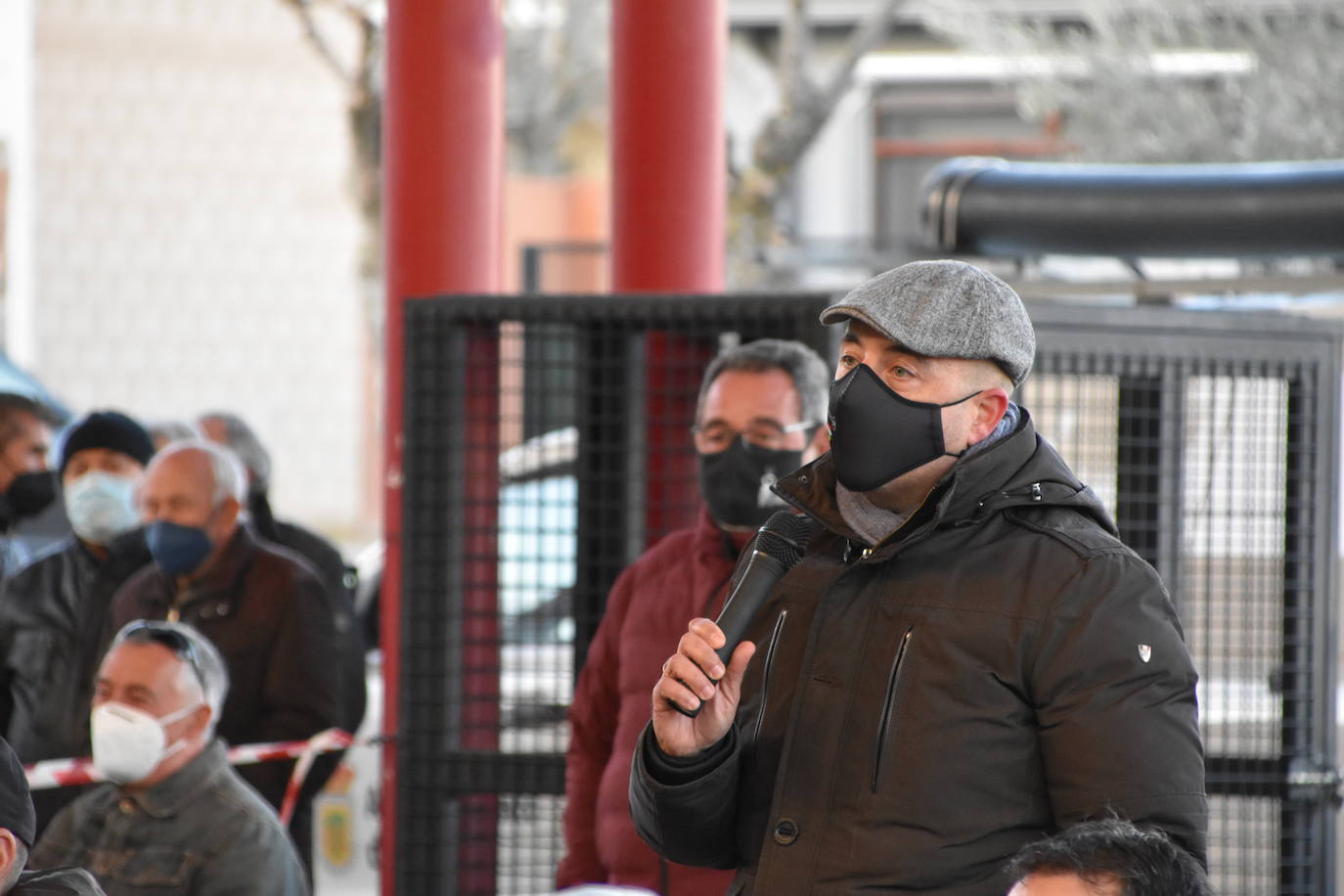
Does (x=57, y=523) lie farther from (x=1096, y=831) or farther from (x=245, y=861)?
(x=1096, y=831)

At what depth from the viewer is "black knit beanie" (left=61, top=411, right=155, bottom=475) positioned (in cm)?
547

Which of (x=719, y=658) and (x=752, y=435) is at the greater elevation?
(x=752, y=435)

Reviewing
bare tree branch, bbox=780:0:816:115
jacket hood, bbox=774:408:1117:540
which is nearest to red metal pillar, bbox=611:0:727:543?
jacket hood, bbox=774:408:1117:540

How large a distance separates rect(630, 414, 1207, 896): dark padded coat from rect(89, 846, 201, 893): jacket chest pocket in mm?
1803

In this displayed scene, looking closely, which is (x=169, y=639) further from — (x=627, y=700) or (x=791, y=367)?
(x=791, y=367)

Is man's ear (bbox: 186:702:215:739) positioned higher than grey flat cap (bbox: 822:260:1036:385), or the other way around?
grey flat cap (bbox: 822:260:1036:385)

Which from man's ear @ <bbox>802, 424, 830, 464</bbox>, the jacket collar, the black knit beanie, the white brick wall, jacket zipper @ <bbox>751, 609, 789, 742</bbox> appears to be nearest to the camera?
jacket zipper @ <bbox>751, 609, 789, 742</bbox>

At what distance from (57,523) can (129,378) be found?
38.6 ft

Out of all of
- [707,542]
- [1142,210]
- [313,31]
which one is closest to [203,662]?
[707,542]

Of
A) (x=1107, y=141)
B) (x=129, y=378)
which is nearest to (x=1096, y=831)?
(x=1107, y=141)

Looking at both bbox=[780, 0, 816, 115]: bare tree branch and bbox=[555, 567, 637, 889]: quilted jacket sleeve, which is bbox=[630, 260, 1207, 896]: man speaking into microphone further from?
bbox=[780, 0, 816, 115]: bare tree branch

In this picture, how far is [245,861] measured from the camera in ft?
12.3

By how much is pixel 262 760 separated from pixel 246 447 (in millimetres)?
2167

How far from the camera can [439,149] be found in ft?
17.4
